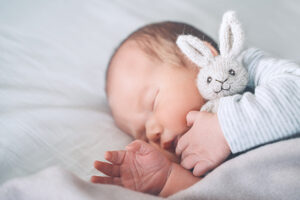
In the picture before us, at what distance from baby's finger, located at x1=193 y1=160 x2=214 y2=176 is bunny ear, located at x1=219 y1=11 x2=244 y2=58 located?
0.32 m

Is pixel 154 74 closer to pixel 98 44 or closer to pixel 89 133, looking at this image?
pixel 89 133

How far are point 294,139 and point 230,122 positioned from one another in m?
0.15

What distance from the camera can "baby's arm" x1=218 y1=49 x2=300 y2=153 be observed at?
0.71 m

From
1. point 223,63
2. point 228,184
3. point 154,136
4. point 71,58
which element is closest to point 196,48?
point 223,63

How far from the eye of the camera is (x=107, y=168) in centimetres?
77

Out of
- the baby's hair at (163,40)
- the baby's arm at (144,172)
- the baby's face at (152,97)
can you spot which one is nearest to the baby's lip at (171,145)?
the baby's face at (152,97)

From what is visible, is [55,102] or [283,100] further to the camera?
[55,102]

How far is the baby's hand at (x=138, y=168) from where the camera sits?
77cm

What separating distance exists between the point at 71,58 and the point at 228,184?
0.95 m

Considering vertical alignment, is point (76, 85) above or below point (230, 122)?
below

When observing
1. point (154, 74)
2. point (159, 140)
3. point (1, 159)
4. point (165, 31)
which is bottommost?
point (1, 159)

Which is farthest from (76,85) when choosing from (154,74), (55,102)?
(154,74)

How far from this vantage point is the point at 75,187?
0.53 meters

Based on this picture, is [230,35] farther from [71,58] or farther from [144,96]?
[71,58]
